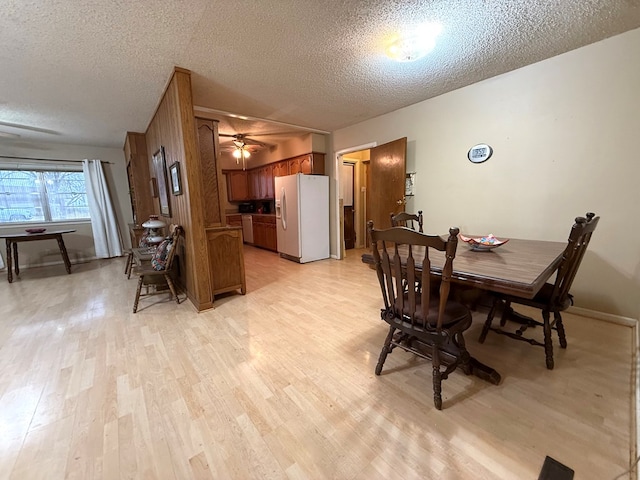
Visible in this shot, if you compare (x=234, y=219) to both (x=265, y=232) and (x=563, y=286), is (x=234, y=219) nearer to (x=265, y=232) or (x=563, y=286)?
(x=265, y=232)

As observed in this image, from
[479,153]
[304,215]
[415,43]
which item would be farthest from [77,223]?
[479,153]

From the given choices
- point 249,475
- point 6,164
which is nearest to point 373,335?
point 249,475

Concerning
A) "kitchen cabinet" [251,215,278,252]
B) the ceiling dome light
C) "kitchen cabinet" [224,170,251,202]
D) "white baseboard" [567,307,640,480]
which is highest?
the ceiling dome light

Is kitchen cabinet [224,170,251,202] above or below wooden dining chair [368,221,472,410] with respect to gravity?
above

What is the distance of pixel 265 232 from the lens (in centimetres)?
597

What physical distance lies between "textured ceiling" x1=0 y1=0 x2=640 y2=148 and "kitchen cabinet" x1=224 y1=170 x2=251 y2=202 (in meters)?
3.52

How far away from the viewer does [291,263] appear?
478 centimetres

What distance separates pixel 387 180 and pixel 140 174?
14.6ft

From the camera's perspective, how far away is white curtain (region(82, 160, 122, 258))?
17.0ft

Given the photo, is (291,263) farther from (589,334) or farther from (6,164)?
(6,164)

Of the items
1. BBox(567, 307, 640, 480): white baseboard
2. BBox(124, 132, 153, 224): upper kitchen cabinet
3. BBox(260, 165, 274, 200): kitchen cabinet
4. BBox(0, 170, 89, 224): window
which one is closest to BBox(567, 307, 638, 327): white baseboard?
BBox(567, 307, 640, 480): white baseboard

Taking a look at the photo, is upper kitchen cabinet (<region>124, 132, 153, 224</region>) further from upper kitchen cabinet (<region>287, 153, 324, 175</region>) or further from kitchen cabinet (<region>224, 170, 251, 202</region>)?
upper kitchen cabinet (<region>287, 153, 324, 175</region>)

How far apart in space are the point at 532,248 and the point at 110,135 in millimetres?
6341

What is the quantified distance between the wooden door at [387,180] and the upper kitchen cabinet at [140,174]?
4150mm
